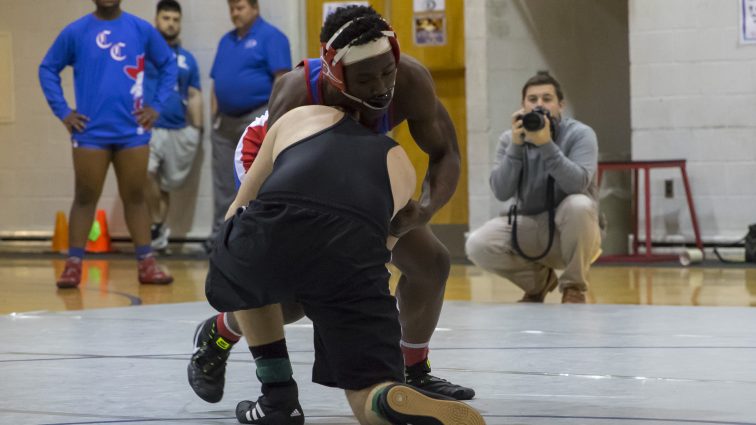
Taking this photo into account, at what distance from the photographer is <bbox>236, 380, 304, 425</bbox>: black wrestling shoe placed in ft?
9.25

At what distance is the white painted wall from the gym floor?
110 inches

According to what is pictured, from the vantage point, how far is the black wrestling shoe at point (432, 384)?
10.5 ft

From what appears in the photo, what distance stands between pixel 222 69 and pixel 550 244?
3654 millimetres

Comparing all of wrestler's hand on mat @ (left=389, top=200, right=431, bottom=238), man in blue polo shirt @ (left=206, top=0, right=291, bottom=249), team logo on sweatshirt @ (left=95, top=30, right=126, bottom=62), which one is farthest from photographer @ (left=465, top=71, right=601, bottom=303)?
man in blue polo shirt @ (left=206, top=0, right=291, bottom=249)

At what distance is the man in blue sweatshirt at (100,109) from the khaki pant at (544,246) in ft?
6.44

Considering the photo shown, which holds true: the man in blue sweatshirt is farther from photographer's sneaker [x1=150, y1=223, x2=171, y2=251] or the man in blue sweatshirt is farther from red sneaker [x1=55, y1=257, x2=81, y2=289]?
photographer's sneaker [x1=150, y1=223, x2=171, y2=251]

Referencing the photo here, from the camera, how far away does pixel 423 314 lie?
130 inches

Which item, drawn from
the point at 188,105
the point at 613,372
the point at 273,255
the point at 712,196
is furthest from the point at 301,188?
the point at 188,105

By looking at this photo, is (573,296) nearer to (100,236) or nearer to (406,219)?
(406,219)

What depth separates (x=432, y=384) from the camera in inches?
128

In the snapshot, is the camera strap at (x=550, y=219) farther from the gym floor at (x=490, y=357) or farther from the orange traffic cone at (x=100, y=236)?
the orange traffic cone at (x=100, y=236)

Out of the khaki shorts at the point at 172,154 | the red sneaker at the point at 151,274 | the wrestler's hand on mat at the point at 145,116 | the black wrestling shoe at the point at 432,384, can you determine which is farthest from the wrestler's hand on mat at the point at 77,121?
the black wrestling shoe at the point at 432,384

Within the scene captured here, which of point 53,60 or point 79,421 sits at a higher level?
point 53,60

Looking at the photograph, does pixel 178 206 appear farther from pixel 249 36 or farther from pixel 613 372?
pixel 613 372
